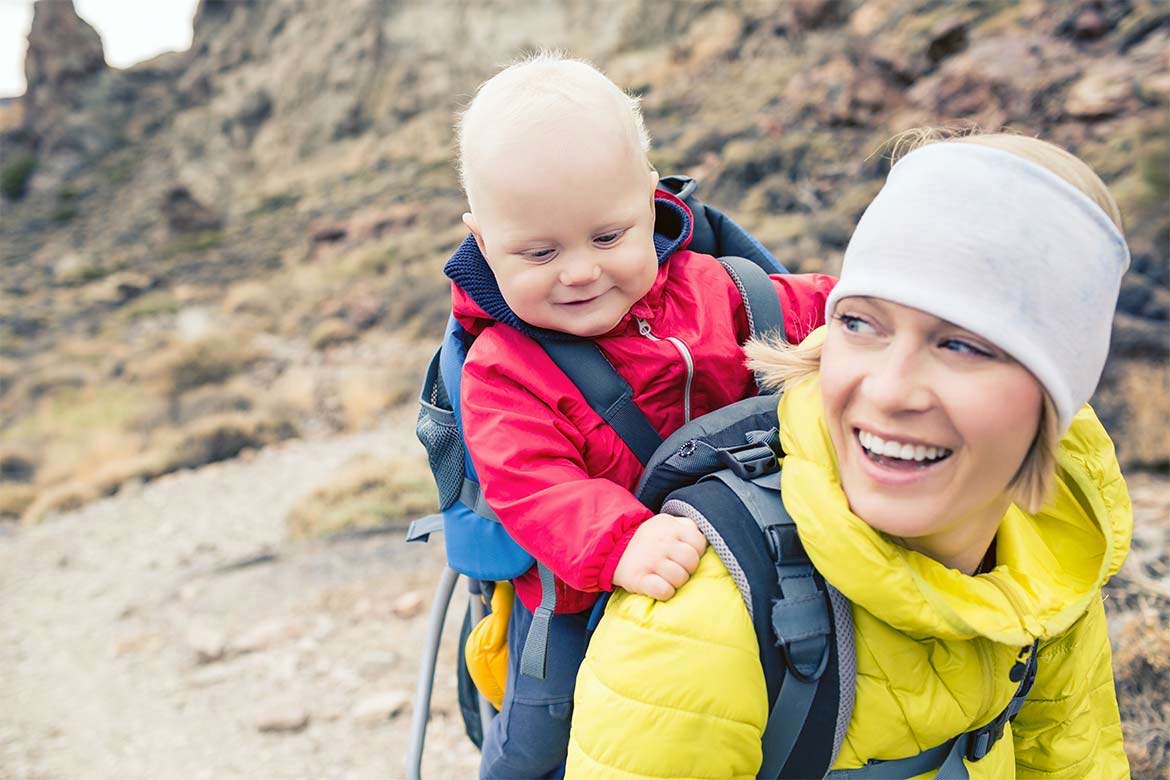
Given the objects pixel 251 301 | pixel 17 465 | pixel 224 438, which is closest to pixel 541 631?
pixel 224 438

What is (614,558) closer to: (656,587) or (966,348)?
(656,587)

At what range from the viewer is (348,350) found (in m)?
13.3

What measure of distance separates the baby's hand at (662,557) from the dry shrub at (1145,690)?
184 centimetres

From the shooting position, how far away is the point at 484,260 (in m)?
1.68

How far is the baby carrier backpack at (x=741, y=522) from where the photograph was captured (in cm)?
118

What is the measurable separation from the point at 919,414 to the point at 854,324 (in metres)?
0.16

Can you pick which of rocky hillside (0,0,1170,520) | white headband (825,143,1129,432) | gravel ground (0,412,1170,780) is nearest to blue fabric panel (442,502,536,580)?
white headband (825,143,1129,432)

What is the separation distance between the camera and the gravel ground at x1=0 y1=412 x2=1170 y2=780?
3.80 meters

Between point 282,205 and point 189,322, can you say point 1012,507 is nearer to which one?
point 189,322

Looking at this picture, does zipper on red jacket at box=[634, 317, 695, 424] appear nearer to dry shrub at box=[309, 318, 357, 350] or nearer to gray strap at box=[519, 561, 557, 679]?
gray strap at box=[519, 561, 557, 679]

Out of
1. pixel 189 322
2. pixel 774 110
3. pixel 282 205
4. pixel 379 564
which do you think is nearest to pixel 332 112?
pixel 282 205

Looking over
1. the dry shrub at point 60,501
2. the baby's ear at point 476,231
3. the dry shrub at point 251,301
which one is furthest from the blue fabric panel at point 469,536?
the dry shrub at point 251,301

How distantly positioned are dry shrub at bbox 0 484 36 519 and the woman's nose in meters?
9.09

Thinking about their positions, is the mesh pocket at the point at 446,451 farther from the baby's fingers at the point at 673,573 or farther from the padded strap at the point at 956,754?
the padded strap at the point at 956,754
